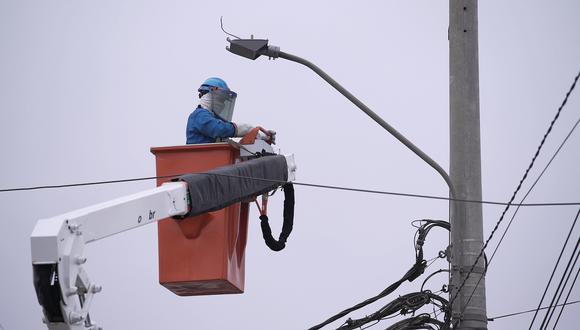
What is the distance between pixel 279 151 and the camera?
16891 millimetres

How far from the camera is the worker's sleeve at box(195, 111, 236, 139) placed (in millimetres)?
16250

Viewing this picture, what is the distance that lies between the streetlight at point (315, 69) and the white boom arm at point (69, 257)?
3266 mm

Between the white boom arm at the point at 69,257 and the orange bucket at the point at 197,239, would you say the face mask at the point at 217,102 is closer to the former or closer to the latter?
the orange bucket at the point at 197,239

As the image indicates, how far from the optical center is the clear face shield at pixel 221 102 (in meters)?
16.7

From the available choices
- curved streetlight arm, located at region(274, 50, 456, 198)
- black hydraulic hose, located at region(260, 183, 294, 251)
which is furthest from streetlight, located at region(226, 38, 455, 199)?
black hydraulic hose, located at region(260, 183, 294, 251)

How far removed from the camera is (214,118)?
16.4 m

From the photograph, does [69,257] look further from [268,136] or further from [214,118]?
[268,136]

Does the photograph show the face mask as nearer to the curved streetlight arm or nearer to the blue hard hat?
the blue hard hat

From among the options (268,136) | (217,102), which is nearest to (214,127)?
(217,102)

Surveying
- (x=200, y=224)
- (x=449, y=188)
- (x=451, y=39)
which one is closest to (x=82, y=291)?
(x=200, y=224)

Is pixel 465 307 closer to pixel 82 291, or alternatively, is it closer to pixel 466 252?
pixel 466 252

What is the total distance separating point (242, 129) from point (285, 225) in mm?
1370

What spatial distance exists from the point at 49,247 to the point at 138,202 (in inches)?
69.6

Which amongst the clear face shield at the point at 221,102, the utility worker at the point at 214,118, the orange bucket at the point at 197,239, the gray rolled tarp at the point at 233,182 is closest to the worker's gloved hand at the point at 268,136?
the utility worker at the point at 214,118
